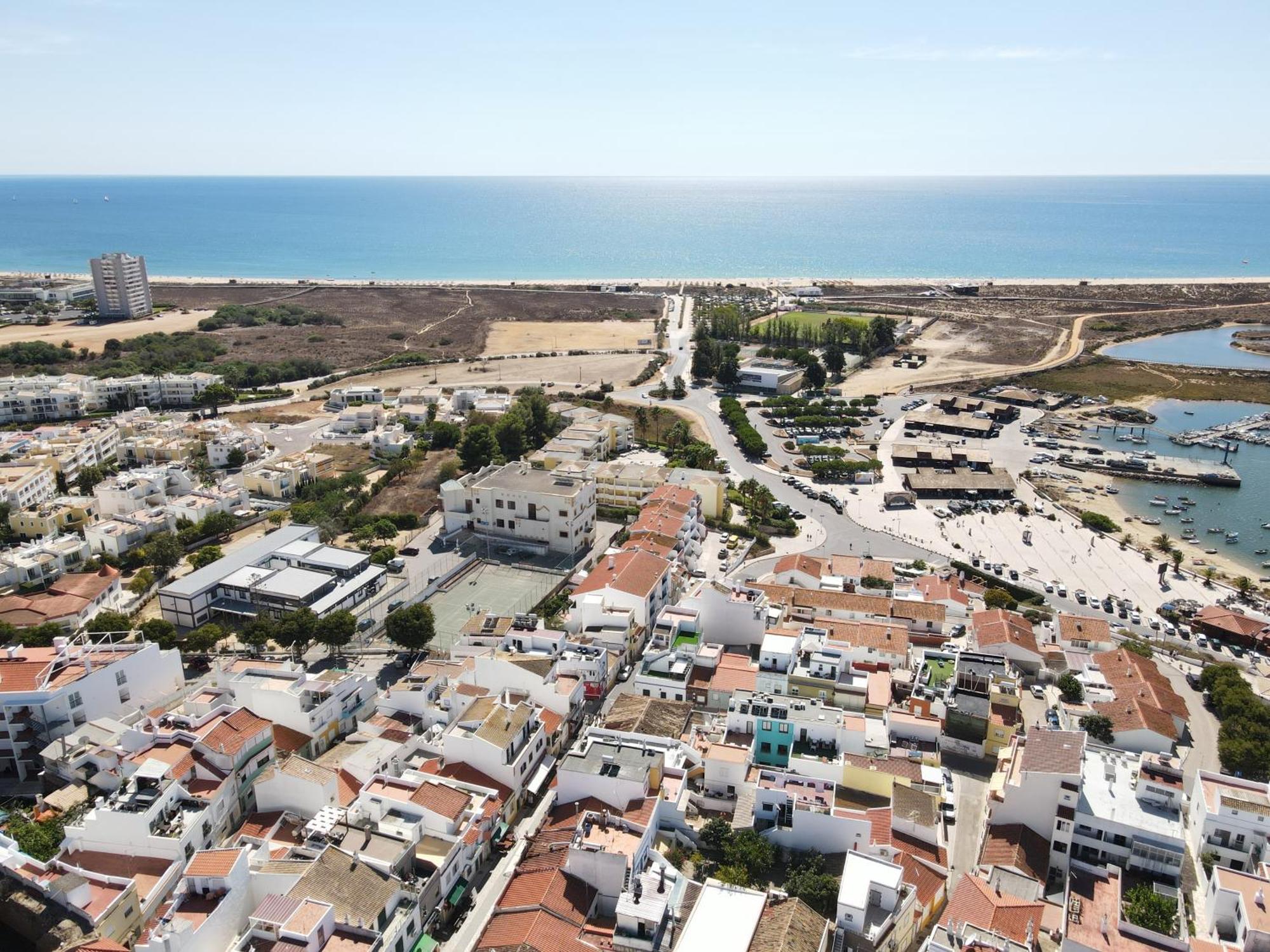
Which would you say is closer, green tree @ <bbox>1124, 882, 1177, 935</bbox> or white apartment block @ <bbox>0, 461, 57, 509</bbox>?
green tree @ <bbox>1124, 882, 1177, 935</bbox>

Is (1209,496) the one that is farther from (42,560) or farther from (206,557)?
(42,560)

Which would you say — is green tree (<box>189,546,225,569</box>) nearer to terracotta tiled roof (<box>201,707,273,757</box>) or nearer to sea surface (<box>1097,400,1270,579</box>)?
terracotta tiled roof (<box>201,707,273,757</box>)

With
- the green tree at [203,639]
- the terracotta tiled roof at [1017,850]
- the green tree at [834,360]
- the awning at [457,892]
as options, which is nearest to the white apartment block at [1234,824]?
the terracotta tiled roof at [1017,850]

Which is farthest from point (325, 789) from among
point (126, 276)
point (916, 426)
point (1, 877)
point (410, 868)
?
point (126, 276)

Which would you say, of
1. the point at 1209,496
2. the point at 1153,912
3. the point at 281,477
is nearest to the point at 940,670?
the point at 1153,912

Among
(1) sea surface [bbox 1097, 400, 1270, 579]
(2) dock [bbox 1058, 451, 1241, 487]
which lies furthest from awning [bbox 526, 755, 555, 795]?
(2) dock [bbox 1058, 451, 1241, 487]

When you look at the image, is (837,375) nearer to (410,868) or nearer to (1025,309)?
(1025,309)
